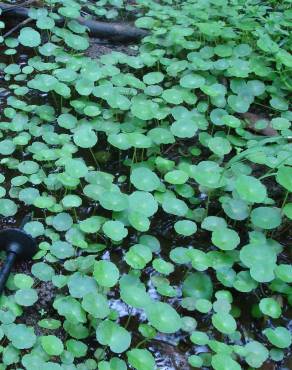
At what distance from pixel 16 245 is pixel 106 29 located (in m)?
2.41

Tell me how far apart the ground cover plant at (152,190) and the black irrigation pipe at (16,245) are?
0.22 feet

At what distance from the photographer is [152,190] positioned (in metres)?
2.79

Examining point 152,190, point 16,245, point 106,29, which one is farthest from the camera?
point 106,29

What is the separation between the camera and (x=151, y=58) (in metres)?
3.73

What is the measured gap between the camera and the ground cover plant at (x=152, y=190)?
7.47 feet

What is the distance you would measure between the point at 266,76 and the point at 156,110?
92 cm

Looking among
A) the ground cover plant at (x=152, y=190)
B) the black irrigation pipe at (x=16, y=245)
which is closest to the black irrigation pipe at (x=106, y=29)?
the ground cover plant at (x=152, y=190)

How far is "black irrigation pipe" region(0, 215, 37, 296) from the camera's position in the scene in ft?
8.11

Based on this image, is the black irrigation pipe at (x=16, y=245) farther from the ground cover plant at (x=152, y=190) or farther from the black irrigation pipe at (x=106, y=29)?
the black irrigation pipe at (x=106, y=29)

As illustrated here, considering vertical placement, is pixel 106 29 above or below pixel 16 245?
above

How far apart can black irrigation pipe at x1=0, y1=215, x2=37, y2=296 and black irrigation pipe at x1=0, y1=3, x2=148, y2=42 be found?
2331 mm

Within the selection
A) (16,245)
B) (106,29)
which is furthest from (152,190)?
(106,29)

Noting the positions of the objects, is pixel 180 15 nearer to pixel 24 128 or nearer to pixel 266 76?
pixel 266 76

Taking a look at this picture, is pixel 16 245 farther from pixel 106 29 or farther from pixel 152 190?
pixel 106 29
